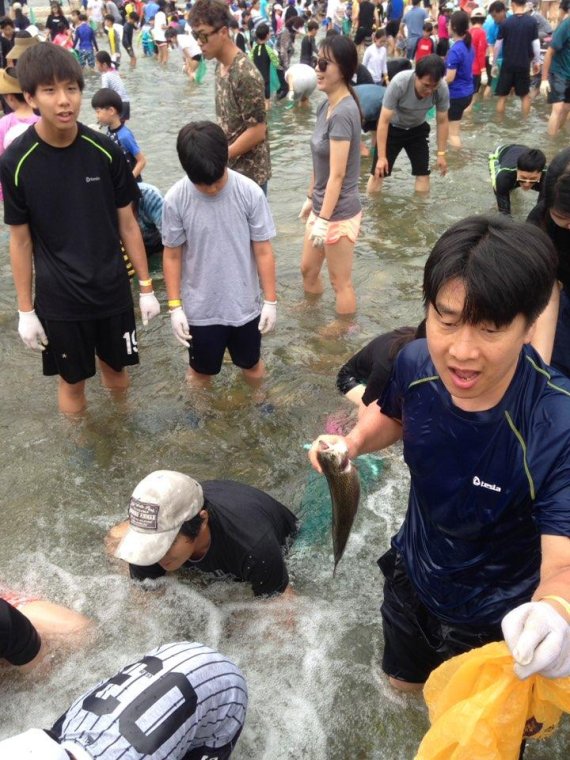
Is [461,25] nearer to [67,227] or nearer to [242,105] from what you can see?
[242,105]

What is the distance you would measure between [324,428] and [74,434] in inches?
66.0

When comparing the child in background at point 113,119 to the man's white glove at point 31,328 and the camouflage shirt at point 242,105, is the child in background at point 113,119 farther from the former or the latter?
the man's white glove at point 31,328

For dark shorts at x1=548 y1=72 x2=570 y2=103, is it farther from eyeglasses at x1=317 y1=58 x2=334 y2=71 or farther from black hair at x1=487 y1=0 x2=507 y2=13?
eyeglasses at x1=317 y1=58 x2=334 y2=71

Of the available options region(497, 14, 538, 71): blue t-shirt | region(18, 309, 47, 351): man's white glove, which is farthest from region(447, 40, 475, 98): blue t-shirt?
region(18, 309, 47, 351): man's white glove

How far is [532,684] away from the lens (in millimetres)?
1731

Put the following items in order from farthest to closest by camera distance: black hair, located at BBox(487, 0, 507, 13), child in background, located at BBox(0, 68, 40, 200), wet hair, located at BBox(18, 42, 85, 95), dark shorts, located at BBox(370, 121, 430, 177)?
black hair, located at BBox(487, 0, 507, 13)
dark shorts, located at BBox(370, 121, 430, 177)
child in background, located at BBox(0, 68, 40, 200)
wet hair, located at BBox(18, 42, 85, 95)

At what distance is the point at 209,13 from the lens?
4422 millimetres

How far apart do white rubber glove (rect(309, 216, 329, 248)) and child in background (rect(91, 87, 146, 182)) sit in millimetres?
2008

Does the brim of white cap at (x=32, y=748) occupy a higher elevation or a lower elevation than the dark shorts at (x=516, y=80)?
higher

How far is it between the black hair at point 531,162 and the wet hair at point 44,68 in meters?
3.83

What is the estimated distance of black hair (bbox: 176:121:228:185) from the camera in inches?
142

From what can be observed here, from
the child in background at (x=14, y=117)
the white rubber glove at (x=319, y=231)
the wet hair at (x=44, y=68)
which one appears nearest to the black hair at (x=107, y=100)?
the child in background at (x=14, y=117)

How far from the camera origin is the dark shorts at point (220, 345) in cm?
427

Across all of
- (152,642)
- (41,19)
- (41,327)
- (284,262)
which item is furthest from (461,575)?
(41,19)
